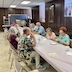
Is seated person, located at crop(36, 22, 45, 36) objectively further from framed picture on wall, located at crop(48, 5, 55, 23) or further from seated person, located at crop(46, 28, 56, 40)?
framed picture on wall, located at crop(48, 5, 55, 23)

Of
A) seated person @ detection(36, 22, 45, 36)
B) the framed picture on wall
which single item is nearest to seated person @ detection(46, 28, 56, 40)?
seated person @ detection(36, 22, 45, 36)

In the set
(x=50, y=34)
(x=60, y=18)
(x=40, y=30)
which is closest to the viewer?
(x=50, y=34)

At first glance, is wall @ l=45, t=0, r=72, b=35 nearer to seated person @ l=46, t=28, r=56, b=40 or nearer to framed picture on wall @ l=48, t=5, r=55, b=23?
framed picture on wall @ l=48, t=5, r=55, b=23

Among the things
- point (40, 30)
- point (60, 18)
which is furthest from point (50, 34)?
point (60, 18)

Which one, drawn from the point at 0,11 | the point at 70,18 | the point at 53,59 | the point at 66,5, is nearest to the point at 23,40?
the point at 53,59

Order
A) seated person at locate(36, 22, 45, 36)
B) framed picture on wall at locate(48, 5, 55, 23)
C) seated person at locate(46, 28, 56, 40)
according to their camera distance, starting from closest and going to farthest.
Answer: seated person at locate(46, 28, 56, 40) → seated person at locate(36, 22, 45, 36) → framed picture on wall at locate(48, 5, 55, 23)

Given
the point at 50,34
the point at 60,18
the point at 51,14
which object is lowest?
the point at 50,34

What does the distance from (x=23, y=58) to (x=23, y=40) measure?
396mm

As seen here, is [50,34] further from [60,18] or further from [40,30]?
[60,18]

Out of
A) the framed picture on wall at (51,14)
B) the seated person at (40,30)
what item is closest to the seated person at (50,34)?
the seated person at (40,30)

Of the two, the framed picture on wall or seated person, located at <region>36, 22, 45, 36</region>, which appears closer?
seated person, located at <region>36, 22, 45, 36</region>

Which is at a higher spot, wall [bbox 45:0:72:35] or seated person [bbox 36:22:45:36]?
wall [bbox 45:0:72:35]

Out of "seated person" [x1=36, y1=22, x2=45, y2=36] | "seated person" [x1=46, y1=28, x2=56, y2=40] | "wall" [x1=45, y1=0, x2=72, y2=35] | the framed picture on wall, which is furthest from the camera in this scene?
the framed picture on wall

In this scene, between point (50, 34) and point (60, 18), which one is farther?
point (60, 18)
